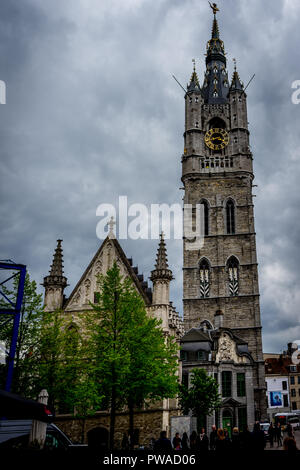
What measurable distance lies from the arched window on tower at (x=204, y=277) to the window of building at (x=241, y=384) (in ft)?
42.4

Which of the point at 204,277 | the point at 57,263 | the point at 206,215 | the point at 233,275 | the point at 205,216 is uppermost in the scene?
the point at 206,215

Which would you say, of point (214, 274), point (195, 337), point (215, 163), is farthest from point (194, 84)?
point (195, 337)

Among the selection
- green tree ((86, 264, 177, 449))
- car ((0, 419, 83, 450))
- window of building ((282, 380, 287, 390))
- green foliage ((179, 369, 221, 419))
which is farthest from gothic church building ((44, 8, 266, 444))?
window of building ((282, 380, 287, 390))

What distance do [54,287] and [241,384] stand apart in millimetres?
23366

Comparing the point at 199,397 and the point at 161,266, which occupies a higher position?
the point at 161,266

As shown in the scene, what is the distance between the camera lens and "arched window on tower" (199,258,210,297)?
55.9 meters

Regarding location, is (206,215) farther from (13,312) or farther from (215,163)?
(13,312)

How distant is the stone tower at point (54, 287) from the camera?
1186 inches

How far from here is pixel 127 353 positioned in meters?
21.5

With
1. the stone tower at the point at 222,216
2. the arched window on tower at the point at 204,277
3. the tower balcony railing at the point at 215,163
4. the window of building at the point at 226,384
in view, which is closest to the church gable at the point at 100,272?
the window of building at the point at 226,384

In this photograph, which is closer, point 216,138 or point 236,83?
point 216,138

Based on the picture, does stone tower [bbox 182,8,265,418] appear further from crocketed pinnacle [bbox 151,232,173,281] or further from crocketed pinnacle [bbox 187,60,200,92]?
crocketed pinnacle [bbox 151,232,173,281]
